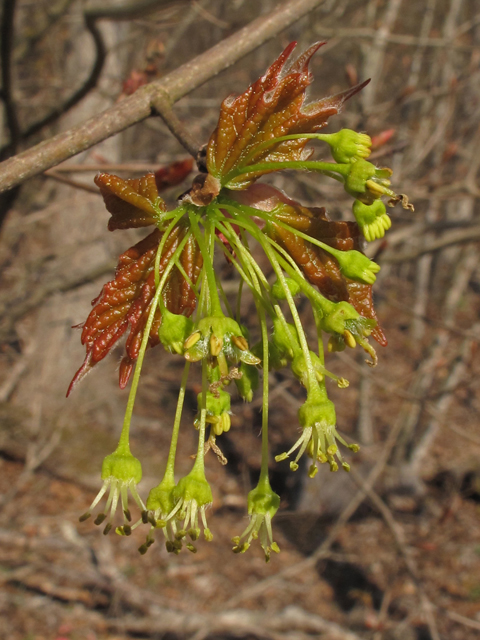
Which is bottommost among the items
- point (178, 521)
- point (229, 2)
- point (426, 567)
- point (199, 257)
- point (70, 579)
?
→ point (70, 579)

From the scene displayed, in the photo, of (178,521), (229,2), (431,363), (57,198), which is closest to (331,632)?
(431,363)

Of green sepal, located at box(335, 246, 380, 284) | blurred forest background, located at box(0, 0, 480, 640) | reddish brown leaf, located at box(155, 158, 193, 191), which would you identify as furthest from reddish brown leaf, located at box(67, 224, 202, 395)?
blurred forest background, located at box(0, 0, 480, 640)

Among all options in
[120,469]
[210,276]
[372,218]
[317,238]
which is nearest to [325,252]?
[317,238]

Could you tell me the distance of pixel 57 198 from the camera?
5.61 m

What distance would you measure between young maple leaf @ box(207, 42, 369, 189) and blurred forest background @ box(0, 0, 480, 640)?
2.32 meters

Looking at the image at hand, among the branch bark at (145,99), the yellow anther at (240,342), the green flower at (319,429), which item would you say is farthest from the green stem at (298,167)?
the green flower at (319,429)

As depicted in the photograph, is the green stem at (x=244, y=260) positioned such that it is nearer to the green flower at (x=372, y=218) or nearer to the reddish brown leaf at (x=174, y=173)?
the green flower at (x=372, y=218)

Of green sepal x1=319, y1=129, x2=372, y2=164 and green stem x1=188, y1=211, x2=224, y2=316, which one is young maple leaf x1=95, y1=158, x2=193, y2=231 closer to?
green stem x1=188, y1=211, x2=224, y2=316

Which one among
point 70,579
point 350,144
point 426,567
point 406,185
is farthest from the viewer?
point 426,567

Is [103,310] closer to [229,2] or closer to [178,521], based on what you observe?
[178,521]

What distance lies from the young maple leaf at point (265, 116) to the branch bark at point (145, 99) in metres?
0.17

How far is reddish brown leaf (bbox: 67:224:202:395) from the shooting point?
1.13 metres

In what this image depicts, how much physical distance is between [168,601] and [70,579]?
0.85m

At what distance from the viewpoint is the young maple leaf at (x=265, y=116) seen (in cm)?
109
